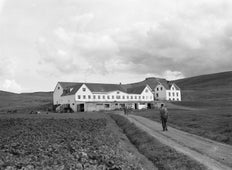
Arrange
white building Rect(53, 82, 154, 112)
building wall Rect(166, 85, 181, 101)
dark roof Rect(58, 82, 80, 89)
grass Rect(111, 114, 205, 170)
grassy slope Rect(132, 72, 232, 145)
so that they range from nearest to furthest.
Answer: grass Rect(111, 114, 205, 170) < grassy slope Rect(132, 72, 232, 145) < white building Rect(53, 82, 154, 112) < dark roof Rect(58, 82, 80, 89) < building wall Rect(166, 85, 181, 101)

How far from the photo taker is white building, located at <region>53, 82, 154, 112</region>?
102m

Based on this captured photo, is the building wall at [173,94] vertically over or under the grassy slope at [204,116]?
over

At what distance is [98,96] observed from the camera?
111m

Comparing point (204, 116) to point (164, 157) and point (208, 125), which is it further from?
point (164, 157)

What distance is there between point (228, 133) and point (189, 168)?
13729mm

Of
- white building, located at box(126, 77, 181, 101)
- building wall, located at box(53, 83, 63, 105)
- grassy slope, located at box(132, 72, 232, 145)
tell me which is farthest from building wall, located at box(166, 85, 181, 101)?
building wall, located at box(53, 83, 63, 105)

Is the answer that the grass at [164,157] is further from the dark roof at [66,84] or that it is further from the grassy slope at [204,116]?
the dark roof at [66,84]

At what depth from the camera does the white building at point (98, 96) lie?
335 feet

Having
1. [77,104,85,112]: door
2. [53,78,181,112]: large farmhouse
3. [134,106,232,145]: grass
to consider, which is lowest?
[134,106,232,145]: grass

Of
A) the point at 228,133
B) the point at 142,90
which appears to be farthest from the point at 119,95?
the point at 228,133

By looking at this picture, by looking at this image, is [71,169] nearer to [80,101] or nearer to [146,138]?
[146,138]

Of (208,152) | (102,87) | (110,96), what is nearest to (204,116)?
(208,152)

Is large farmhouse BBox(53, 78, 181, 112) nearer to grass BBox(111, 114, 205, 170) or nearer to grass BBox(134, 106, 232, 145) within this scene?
grass BBox(134, 106, 232, 145)

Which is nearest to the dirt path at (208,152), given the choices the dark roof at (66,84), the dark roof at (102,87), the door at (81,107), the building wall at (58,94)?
the door at (81,107)
